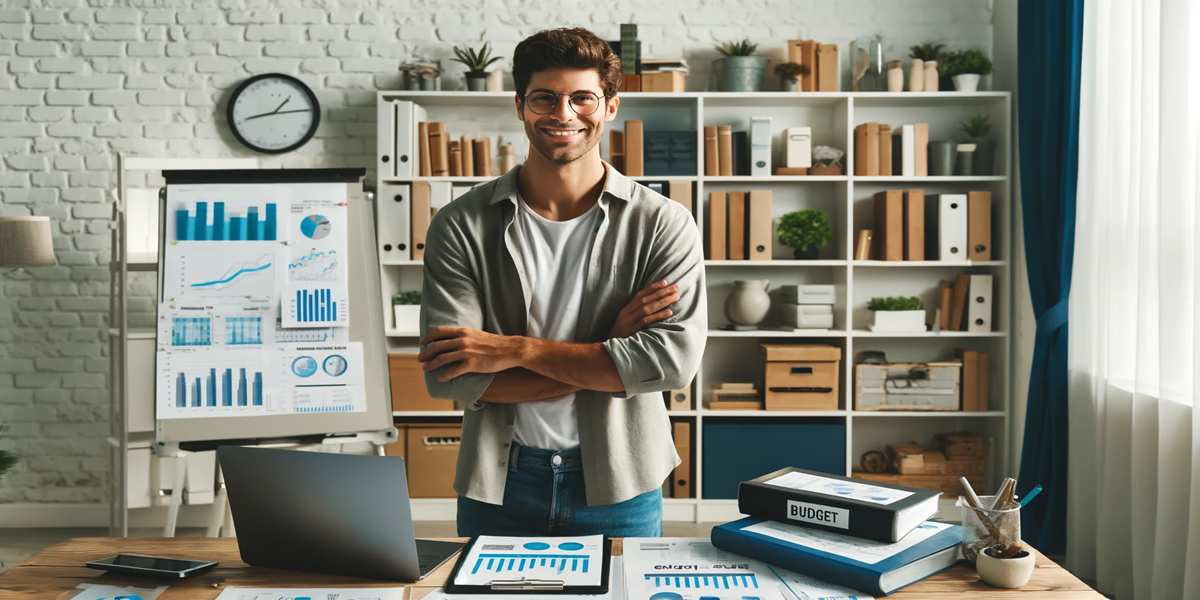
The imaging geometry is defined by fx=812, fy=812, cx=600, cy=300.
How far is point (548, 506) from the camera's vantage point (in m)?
1.55

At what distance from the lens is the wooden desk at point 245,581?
1126 millimetres

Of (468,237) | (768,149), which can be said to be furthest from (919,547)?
(768,149)

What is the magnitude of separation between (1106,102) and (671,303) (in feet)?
7.33

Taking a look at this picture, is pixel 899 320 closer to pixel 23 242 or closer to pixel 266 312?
pixel 266 312

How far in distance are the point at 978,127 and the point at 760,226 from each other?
1.13 m

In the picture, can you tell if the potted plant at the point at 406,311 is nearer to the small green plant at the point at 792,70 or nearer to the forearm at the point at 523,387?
the small green plant at the point at 792,70

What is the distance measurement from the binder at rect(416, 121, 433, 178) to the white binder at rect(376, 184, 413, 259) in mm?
113

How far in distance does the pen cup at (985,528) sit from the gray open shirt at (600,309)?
0.55m

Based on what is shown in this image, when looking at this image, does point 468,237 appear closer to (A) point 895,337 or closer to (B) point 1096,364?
(B) point 1096,364

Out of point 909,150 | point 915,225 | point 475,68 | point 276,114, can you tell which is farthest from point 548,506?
point 276,114

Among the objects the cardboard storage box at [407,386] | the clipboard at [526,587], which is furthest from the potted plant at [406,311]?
the clipboard at [526,587]

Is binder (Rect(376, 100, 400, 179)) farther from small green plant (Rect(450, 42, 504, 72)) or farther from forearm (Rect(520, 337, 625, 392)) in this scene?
forearm (Rect(520, 337, 625, 392))

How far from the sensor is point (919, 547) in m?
1.18

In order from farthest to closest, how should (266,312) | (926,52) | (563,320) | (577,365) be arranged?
1. (926,52)
2. (266,312)
3. (563,320)
4. (577,365)
